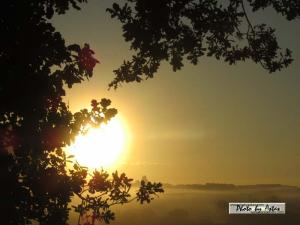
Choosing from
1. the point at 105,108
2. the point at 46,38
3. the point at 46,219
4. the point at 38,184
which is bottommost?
the point at 46,219

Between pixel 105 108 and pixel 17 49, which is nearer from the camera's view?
pixel 17 49

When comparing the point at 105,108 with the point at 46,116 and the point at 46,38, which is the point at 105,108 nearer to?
the point at 46,116

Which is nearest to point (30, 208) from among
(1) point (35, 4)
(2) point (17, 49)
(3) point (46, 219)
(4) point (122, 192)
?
(3) point (46, 219)

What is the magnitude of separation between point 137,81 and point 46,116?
3995mm

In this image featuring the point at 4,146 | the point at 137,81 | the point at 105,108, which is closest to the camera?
the point at 4,146

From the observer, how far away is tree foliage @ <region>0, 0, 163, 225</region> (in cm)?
870

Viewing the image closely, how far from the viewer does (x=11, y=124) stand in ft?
29.4

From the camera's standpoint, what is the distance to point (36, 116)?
29.4 feet

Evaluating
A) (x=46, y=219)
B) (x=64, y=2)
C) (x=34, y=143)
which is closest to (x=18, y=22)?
(x=64, y=2)

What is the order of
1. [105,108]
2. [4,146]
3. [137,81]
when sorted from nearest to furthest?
[4,146], [105,108], [137,81]

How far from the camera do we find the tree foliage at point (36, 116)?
28.5ft

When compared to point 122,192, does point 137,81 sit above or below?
above

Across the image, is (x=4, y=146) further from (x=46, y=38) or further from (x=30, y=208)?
(x=46, y=38)

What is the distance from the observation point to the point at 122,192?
10133 millimetres
